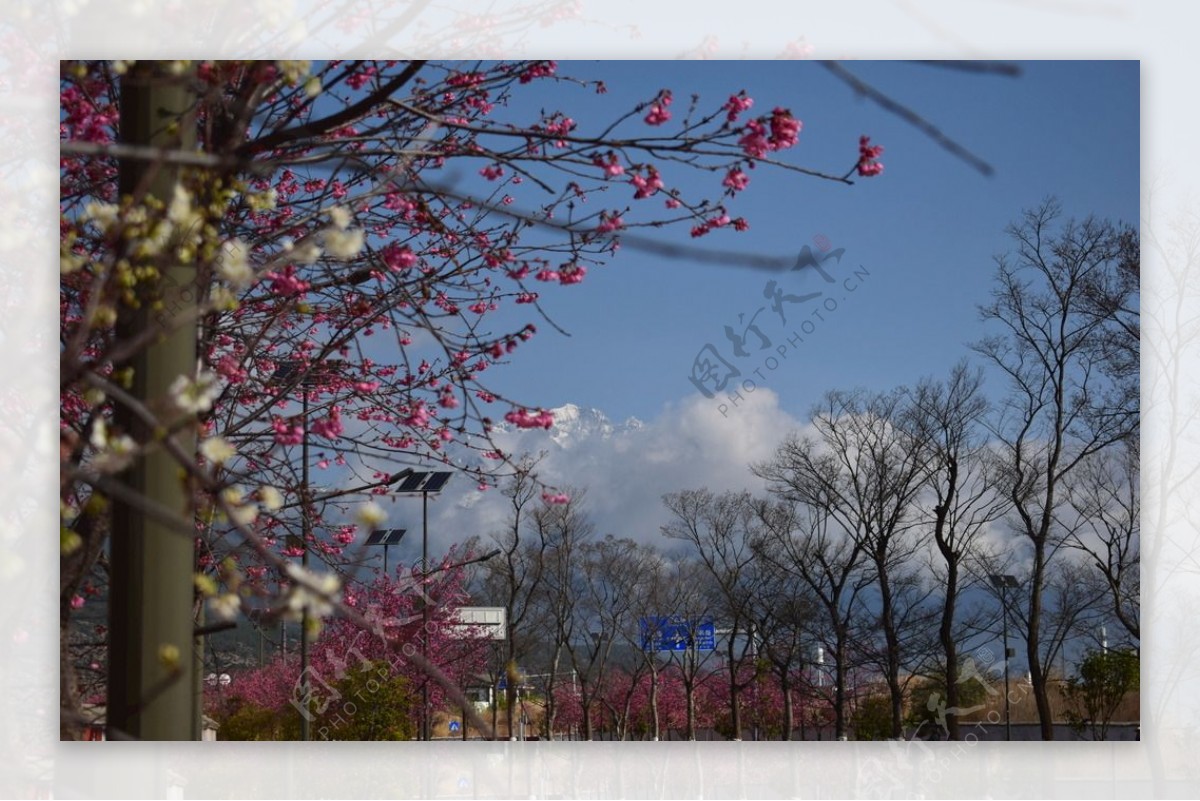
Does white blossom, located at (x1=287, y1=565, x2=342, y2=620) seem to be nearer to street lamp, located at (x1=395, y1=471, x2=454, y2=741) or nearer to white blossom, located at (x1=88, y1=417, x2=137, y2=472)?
white blossom, located at (x1=88, y1=417, x2=137, y2=472)

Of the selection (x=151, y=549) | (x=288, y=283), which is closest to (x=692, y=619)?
(x=288, y=283)

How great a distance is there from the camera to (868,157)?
365 cm

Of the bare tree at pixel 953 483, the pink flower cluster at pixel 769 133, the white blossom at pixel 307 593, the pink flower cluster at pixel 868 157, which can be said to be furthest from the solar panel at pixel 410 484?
the white blossom at pixel 307 593

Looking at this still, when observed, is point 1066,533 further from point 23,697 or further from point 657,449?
point 23,697

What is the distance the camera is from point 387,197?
344 cm

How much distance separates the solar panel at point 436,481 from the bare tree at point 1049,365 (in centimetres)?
163

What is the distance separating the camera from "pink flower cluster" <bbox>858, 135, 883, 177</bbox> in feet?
11.9

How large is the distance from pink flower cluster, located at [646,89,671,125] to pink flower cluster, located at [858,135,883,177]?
1.93 feet

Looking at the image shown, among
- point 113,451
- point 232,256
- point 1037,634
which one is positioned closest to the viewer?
point 113,451

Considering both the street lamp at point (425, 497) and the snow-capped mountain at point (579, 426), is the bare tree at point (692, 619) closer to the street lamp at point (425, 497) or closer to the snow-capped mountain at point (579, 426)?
the snow-capped mountain at point (579, 426)

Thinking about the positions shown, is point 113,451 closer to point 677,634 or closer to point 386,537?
point 386,537

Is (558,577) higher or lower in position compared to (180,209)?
lower

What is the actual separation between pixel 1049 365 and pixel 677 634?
1.41m

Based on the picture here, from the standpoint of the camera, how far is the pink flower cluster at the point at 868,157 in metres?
3.63
